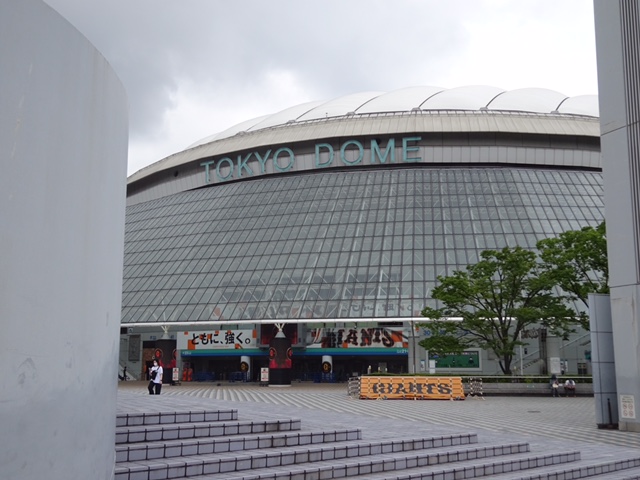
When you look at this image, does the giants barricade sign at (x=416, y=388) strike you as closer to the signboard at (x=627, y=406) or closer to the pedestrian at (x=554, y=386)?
the pedestrian at (x=554, y=386)

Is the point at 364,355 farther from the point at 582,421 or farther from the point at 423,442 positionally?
the point at 423,442

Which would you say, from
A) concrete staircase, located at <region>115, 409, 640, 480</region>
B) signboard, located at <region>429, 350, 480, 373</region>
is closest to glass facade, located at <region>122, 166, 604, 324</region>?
signboard, located at <region>429, 350, 480, 373</region>

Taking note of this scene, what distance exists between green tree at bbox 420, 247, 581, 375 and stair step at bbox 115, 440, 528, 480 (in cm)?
2374

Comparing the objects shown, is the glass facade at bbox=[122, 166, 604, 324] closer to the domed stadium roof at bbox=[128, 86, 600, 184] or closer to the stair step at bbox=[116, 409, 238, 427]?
the domed stadium roof at bbox=[128, 86, 600, 184]

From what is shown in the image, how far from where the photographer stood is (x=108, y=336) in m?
8.48

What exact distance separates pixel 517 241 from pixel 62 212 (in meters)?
47.2

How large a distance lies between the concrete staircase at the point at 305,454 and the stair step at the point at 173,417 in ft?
0.06

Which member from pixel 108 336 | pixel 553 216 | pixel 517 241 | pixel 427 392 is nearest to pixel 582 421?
pixel 427 392

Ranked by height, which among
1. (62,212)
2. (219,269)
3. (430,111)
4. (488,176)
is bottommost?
(62,212)

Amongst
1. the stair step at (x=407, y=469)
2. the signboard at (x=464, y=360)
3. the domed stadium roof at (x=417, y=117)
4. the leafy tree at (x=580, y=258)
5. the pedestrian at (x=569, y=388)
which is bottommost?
the pedestrian at (x=569, y=388)

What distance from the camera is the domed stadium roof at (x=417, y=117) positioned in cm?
5778

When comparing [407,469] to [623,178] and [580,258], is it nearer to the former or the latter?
[623,178]

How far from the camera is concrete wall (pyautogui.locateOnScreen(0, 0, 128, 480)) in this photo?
582cm

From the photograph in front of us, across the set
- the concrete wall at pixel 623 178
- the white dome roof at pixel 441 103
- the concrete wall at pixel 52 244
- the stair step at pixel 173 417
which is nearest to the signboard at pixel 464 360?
the white dome roof at pixel 441 103
